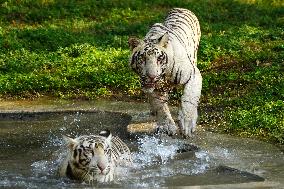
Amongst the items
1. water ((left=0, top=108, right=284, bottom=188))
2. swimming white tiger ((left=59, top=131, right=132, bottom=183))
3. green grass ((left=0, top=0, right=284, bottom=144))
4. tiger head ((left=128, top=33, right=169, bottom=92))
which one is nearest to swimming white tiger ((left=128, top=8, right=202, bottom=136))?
tiger head ((left=128, top=33, right=169, bottom=92))

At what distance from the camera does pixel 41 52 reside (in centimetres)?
1170

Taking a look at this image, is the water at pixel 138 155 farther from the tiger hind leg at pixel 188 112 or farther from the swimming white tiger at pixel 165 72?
the swimming white tiger at pixel 165 72

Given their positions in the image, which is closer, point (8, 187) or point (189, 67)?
point (8, 187)

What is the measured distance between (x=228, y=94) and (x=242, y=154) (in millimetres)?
2745

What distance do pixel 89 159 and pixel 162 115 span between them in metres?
2.16

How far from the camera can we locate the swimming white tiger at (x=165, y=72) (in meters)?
6.85

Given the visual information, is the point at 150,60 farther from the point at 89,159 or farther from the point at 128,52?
the point at 128,52

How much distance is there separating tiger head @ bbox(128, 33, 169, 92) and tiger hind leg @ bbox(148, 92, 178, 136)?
16.6 inches

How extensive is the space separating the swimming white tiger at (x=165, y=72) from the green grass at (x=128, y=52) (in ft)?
2.03

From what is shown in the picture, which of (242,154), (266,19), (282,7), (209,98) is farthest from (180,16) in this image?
(282,7)

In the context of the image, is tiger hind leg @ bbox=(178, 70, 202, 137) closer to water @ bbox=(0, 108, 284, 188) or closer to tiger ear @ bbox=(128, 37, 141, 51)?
water @ bbox=(0, 108, 284, 188)

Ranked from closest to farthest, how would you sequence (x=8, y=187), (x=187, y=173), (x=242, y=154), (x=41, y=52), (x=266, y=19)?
(x=8, y=187) → (x=187, y=173) → (x=242, y=154) → (x=41, y=52) → (x=266, y=19)

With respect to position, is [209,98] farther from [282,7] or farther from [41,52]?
[282,7]

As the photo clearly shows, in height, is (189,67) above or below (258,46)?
above
